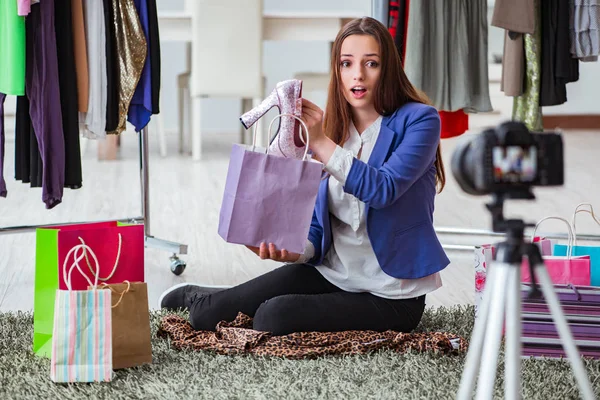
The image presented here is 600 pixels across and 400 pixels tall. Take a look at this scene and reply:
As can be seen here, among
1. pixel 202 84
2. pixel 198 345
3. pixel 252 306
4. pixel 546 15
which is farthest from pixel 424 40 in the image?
pixel 202 84

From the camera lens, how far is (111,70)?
2.67 metres

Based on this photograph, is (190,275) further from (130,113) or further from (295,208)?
(295,208)

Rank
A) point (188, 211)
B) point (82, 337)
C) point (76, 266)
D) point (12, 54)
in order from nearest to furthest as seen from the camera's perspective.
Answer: point (82, 337)
point (76, 266)
point (12, 54)
point (188, 211)

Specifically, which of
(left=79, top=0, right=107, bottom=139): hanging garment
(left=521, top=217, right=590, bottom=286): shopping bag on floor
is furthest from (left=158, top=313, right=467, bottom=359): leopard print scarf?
(left=79, top=0, right=107, bottom=139): hanging garment

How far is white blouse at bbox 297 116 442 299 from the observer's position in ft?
6.86

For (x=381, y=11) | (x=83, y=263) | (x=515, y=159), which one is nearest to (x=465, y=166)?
(x=515, y=159)

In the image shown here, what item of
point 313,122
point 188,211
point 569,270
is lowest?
point 188,211

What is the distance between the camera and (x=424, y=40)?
9.91 ft

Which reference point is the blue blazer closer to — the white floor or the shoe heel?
the shoe heel

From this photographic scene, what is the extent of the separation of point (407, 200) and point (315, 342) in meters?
0.38

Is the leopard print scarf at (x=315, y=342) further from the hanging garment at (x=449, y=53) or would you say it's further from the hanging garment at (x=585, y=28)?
the hanging garment at (x=585, y=28)

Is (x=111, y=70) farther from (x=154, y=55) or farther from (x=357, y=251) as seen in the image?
(x=357, y=251)

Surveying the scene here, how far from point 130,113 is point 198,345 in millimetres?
957

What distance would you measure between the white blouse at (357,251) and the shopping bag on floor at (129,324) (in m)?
0.41
